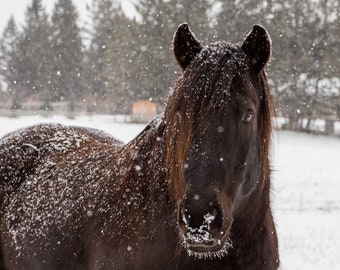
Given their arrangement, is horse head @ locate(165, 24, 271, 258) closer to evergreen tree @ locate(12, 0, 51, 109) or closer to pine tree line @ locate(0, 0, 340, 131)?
Result: pine tree line @ locate(0, 0, 340, 131)

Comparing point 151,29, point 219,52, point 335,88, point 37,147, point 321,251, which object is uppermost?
point 151,29

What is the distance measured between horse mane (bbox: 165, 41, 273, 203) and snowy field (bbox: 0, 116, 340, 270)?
2.15 feet

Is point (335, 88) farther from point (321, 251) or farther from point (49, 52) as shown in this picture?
point (49, 52)

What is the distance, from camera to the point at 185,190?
7.03ft

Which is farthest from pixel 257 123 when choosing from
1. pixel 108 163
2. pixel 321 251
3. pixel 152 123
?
pixel 321 251

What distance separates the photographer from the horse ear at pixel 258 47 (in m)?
2.53

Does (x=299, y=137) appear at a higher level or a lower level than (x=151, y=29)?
lower

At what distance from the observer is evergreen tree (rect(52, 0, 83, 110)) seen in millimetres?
54500

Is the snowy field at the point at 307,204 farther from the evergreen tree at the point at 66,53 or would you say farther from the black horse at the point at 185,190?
the evergreen tree at the point at 66,53

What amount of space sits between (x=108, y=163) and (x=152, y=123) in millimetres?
524

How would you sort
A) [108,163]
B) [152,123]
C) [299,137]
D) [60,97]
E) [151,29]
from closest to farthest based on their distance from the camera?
1. [152,123]
2. [108,163]
3. [299,137]
4. [151,29]
5. [60,97]

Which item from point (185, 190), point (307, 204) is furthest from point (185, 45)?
point (307, 204)

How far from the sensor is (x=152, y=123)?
9.74ft

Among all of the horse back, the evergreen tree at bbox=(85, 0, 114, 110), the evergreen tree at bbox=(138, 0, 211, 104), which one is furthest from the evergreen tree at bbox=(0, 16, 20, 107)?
the horse back
